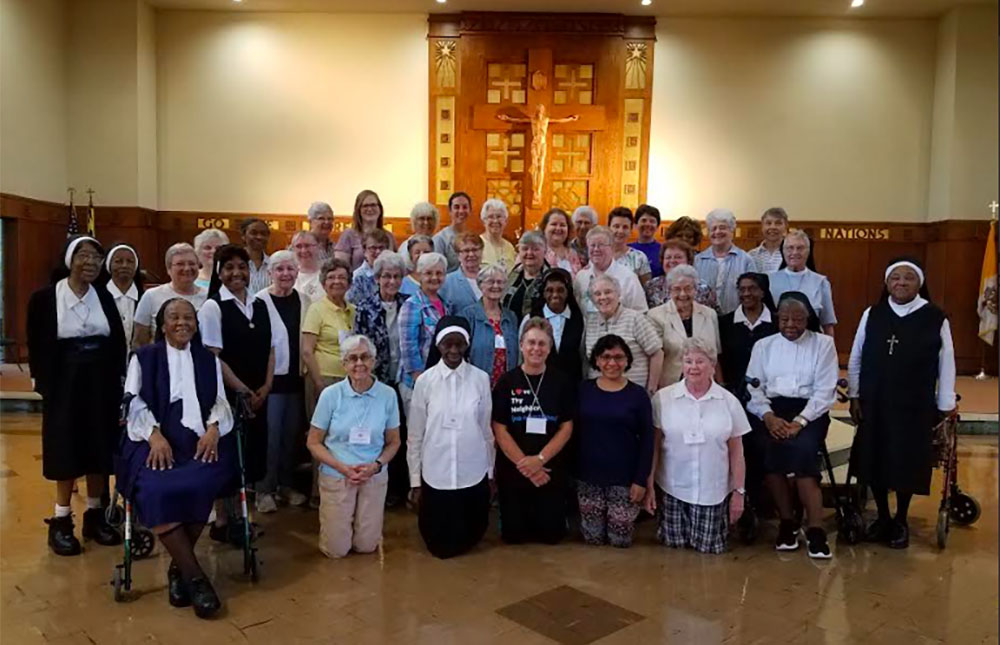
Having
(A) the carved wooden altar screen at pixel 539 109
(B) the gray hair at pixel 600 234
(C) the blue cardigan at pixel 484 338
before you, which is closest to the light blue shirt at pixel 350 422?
(C) the blue cardigan at pixel 484 338

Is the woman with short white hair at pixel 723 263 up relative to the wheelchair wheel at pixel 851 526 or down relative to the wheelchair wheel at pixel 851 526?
up

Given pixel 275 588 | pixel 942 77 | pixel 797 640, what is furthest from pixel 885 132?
pixel 275 588

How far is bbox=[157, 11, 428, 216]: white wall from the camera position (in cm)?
989

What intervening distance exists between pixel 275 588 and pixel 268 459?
1.20 meters

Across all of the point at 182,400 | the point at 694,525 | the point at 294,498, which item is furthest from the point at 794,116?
the point at 182,400

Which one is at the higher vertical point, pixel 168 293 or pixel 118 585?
pixel 168 293

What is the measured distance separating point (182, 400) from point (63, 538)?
1.13 meters

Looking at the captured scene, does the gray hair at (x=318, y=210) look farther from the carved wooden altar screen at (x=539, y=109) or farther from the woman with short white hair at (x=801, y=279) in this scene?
the carved wooden altar screen at (x=539, y=109)

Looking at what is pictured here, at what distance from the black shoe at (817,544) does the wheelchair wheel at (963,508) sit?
103 centimetres

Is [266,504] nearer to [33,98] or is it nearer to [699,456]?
[699,456]

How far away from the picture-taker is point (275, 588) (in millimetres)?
3250

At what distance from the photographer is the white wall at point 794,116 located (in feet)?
32.5

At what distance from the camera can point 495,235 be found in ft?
16.2

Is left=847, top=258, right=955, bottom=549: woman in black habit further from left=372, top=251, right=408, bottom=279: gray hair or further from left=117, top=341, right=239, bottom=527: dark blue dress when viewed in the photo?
left=117, top=341, right=239, bottom=527: dark blue dress
